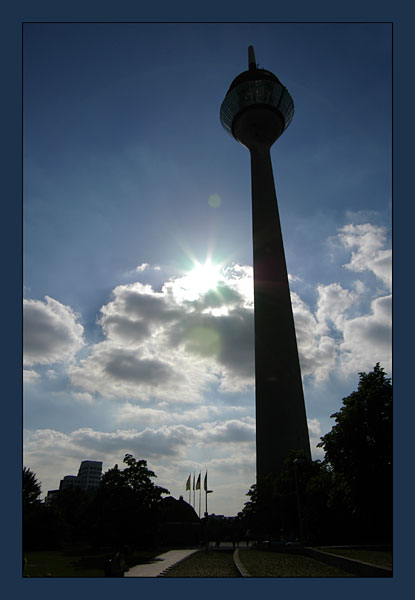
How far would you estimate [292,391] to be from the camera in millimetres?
60500

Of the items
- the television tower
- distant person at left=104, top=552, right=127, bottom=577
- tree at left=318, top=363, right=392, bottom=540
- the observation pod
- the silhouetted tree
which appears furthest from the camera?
the observation pod

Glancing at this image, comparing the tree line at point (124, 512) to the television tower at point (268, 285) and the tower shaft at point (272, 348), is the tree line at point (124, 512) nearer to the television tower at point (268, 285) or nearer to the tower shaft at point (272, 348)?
the television tower at point (268, 285)

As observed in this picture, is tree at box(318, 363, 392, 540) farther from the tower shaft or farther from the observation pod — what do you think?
the observation pod

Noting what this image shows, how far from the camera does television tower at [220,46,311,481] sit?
194ft

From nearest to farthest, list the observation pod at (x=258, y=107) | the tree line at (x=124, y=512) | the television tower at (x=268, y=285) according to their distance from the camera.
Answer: the tree line at (x=124, y=512) → the television tower at (x=268, y=285) → the observation pod at (x=258, y=107)

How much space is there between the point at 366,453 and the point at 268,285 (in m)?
44.0

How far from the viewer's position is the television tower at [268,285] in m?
59.1

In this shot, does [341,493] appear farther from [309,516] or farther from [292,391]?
[292,391]

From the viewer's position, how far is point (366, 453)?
2472cm

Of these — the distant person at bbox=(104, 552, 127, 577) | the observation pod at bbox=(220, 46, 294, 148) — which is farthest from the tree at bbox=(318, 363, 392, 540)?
the observation pod at bbox=(220, 46, 294, 148)

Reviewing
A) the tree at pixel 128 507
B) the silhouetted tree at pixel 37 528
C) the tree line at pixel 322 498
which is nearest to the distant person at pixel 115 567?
the tree line at pixel 322 498

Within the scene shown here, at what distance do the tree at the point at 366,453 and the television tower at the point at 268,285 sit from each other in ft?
85.7

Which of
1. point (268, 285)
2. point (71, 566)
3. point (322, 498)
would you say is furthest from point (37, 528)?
point (268, 285)

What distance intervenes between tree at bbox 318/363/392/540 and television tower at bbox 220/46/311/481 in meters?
26.1
